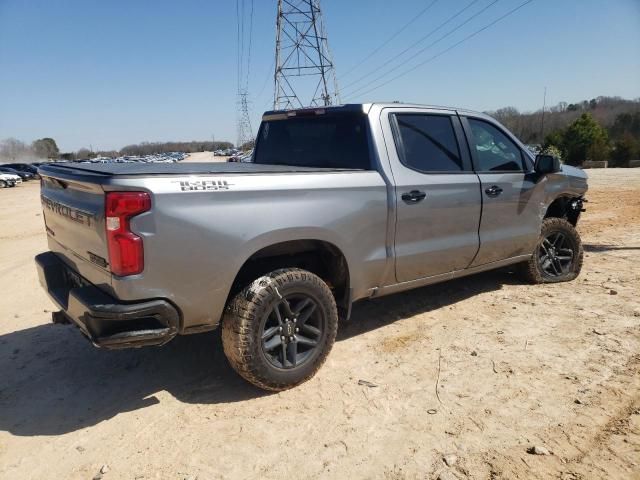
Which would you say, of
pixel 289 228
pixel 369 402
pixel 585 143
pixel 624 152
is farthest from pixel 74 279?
pixel 585 143

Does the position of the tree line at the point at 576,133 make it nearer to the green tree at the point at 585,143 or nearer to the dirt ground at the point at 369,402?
the green tree at the point at 585,143

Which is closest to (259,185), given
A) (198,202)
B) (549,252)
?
(198,202)

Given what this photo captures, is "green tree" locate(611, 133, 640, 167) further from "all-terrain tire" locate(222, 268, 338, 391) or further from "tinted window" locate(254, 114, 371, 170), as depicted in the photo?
"all-terrain tire" locate(222, 268, 338, 391)

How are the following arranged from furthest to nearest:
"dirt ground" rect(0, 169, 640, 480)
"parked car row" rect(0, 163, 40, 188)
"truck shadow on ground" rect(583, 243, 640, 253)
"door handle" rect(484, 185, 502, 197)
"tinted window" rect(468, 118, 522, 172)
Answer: "parked car row" rect(0, 163, 40, 188)
"truck shadow on ground" rect(583, 243, 640, 253)
"tinted window" rect(468, 118, 522, 172)
"door handle" rect(484, 185, 502, 197)
"dirt ground" rect(0, 169, 640, 480)

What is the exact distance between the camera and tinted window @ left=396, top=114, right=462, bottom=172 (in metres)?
3.85

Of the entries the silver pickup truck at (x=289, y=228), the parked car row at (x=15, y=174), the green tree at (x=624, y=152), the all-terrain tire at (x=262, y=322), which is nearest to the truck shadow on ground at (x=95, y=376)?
the all-terrain tire at (x=262, y=322)

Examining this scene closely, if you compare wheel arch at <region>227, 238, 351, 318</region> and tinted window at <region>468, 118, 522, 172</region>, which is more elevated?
tinted window at <region>468, 118, 522, 172</region>

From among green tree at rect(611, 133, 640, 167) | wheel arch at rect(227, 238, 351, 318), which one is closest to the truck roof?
wheel arch at rect(227, 238, 351, 318)

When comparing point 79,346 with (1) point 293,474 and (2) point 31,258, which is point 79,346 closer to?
(1) point 293,474

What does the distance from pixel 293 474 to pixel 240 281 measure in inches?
49.4

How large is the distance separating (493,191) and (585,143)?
42.2 meters

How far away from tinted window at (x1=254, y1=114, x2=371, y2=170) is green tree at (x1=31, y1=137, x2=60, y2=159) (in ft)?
388

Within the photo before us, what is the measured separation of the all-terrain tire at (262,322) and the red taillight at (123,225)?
734mm

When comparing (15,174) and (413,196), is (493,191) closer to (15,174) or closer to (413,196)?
(413,196)
